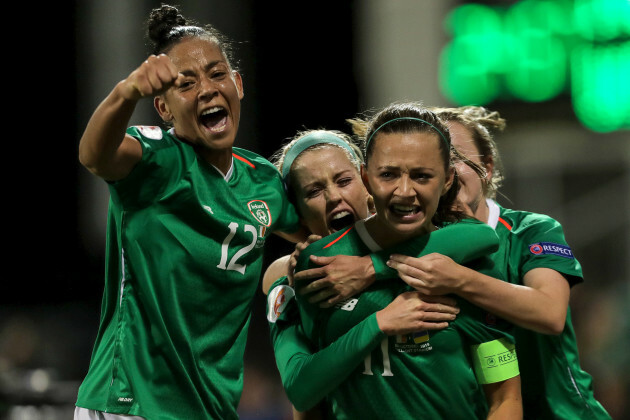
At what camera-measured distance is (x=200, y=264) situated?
2.40 m

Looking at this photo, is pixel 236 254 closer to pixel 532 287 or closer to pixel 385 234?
pixel 385 234

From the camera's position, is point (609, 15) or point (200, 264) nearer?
point (200, 264)

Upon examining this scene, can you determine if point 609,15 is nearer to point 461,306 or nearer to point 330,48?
point 330,48

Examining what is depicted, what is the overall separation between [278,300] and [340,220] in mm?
439

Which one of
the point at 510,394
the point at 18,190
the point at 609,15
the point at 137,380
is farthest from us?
the point at 18,190

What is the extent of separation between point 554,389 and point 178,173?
4.25 feet

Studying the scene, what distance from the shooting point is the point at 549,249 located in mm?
2422

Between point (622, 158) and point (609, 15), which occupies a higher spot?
point (609, 15)

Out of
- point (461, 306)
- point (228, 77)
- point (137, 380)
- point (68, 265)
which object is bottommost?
point (68, 265)

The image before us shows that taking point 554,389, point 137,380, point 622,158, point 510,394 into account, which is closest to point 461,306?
point 510,394

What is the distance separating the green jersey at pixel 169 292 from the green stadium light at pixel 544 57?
5476 mm

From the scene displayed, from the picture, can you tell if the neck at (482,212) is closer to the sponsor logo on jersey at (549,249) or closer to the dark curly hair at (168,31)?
the sponsor logo on jersey at (549,249)

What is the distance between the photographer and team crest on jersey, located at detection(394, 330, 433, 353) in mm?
2127

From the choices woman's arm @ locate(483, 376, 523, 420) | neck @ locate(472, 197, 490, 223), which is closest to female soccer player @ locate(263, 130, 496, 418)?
woman's arm @ locate(483, 376, 523, 420)
